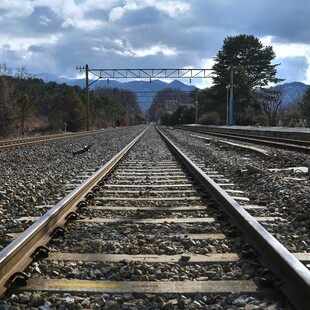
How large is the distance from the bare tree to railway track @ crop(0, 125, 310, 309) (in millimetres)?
71264

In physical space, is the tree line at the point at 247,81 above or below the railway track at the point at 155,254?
above

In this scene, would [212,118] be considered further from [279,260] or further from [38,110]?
[279,260]

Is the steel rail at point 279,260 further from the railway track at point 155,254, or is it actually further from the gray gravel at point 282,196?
the gray gravel at point 282,196

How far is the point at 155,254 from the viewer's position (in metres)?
4.03

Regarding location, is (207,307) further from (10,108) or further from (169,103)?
(169,103)

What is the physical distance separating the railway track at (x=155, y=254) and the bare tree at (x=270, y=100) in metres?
71.3

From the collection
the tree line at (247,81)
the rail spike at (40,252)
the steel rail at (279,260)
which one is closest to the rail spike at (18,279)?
the rail spike at (40,252)

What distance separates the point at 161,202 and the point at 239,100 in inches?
2696

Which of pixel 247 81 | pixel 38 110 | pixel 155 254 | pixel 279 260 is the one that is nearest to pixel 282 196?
pixel 155 254

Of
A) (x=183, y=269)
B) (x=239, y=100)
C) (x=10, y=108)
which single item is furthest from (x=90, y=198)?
(x=239, y=100)

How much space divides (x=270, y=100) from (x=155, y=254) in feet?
253

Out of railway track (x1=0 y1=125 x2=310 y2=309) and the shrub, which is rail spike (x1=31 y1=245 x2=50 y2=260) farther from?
the shrub

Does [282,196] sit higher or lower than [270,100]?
lower

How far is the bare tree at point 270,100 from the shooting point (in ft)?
247
